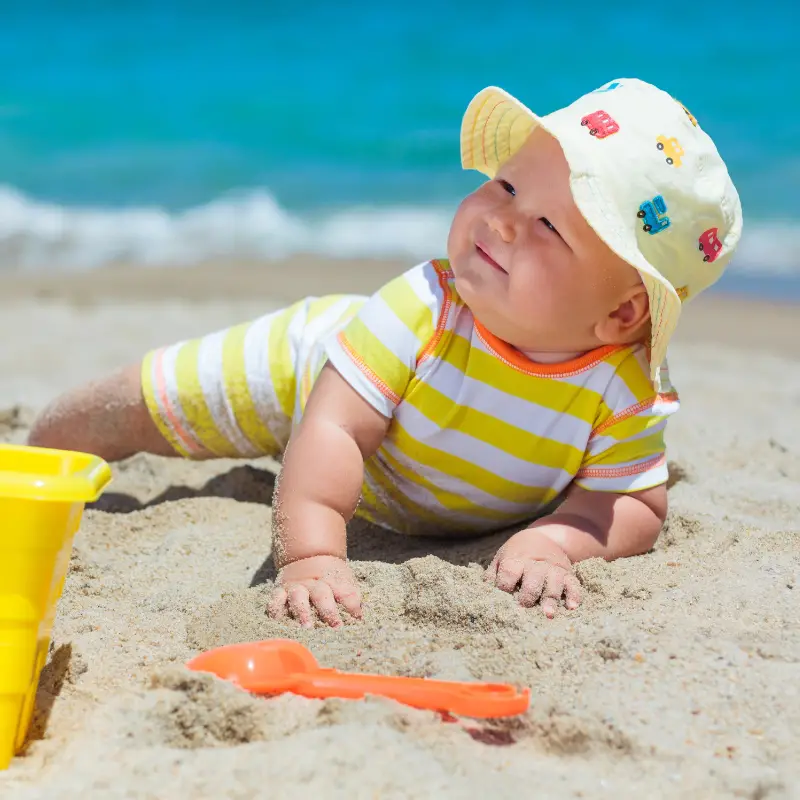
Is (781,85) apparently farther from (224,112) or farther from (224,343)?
(224,343)

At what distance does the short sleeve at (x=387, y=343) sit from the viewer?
6.45 feet

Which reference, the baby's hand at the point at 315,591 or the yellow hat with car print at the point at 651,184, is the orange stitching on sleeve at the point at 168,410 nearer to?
the baby's hand at the point at 315,591

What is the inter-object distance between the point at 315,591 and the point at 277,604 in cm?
7

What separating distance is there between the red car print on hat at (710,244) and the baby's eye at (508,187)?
34 centimetres

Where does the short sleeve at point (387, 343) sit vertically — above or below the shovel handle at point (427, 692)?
above

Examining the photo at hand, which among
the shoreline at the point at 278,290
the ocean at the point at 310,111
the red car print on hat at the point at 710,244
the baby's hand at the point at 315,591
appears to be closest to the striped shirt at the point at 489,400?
the red car print on hat at the point at 710,244

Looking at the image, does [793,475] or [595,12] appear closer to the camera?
[793,475]

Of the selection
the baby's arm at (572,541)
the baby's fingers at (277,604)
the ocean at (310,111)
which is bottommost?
the baby's fingers at (277,604)

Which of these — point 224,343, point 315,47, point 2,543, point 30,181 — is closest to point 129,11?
point 315,47

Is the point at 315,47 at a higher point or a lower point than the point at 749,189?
higher

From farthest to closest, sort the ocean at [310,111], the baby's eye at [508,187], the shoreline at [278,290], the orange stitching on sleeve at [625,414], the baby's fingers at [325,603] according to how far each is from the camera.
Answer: the ocean at [310,111] → the shoreline at [278,290] → the orange stitching on sleeve at [625,414] → the baby's eye at [508,187] → the baby's fingers at [325,603]

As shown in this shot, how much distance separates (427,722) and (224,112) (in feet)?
37.8

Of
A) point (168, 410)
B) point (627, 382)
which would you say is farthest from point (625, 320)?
point (168, 410)

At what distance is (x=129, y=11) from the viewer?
553 inches
